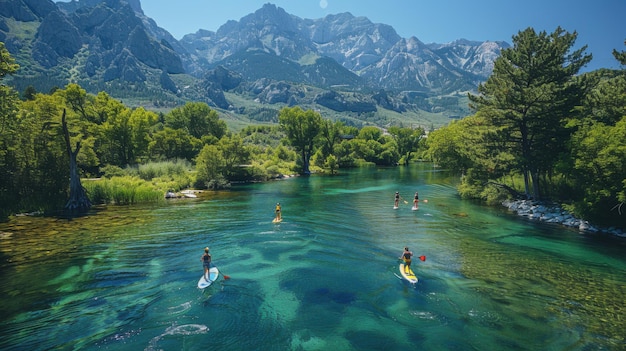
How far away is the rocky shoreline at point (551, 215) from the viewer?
1361 inches

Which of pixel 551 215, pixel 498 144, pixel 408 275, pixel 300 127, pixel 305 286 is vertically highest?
pixel 300 127

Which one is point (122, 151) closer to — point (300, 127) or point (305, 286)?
point (300, 127)

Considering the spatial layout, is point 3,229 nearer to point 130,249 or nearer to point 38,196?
point 38,196

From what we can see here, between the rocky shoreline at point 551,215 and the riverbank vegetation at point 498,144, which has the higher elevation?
the riverbank vegetation at point 498,144

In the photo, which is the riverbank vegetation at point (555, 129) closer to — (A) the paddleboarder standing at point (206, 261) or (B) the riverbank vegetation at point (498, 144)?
(B) the riverbank vegetation at point (498, 144)

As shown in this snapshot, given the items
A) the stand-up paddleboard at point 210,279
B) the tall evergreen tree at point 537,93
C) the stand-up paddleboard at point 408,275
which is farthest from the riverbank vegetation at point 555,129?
the stand-up paddleboard at point 210,279

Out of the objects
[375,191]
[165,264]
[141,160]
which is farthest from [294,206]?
[141,160]

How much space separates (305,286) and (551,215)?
35160mm

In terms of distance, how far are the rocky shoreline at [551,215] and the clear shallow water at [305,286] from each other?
2.44 m

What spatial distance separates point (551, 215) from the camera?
40250mm

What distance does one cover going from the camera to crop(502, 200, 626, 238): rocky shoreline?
34.6 metres

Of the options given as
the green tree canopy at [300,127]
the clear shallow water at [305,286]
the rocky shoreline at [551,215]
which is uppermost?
the green tree canopy at [300,127]

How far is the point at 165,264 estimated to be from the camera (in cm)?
2492

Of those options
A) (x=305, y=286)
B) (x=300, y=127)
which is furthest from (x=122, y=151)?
(x=305, y=286)
